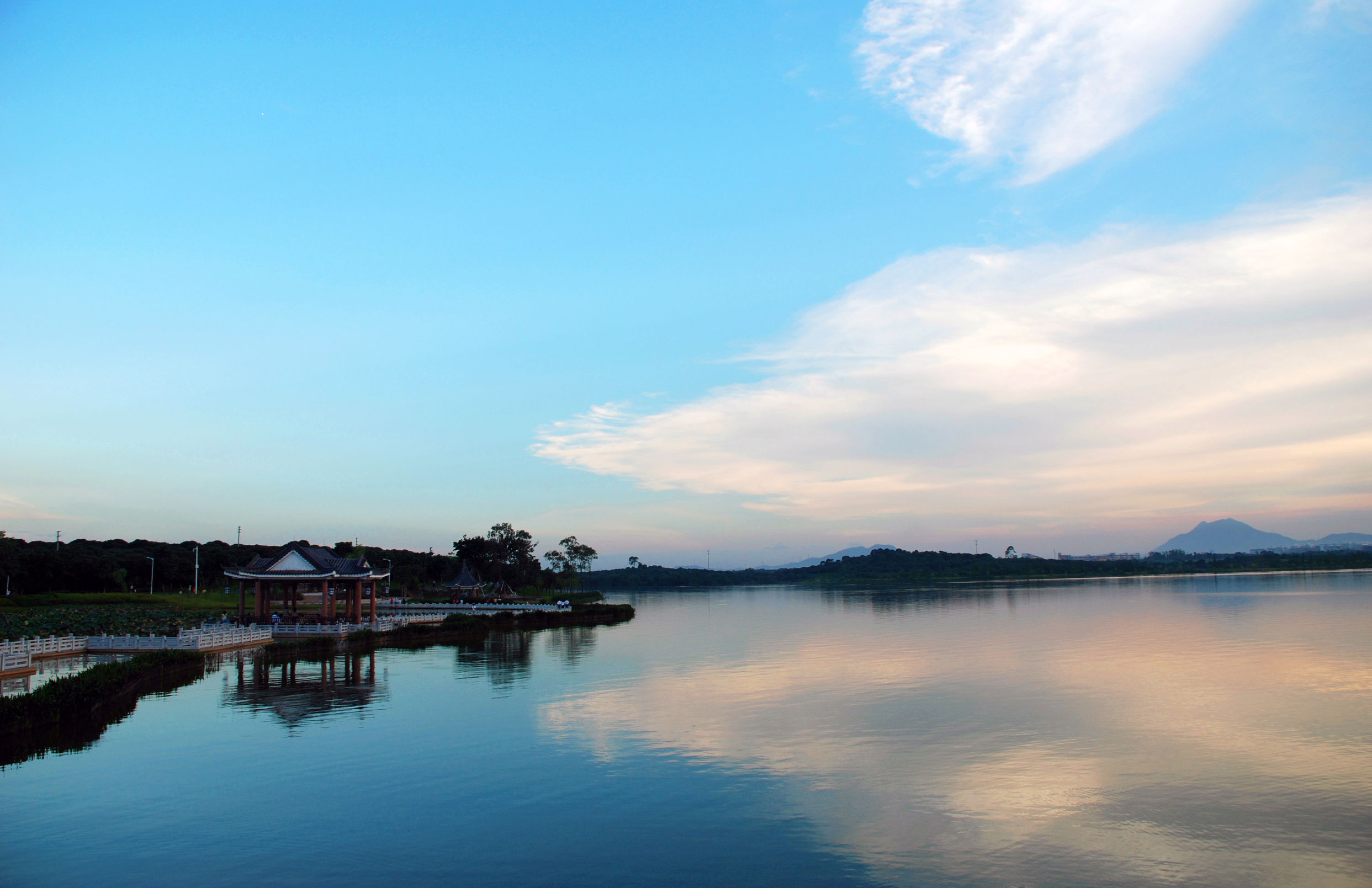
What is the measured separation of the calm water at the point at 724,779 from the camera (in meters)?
14.6

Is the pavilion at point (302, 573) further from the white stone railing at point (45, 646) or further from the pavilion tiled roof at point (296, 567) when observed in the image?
the white stone railing at point (45, 646)

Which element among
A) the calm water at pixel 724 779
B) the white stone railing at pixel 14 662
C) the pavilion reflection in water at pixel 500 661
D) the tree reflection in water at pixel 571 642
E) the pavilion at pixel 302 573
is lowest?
the tree reflection in water at pixel 571 642

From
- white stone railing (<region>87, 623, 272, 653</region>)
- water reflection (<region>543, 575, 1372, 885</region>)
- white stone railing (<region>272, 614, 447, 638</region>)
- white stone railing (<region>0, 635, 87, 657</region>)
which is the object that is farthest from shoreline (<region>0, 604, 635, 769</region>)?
water reflection (<region>543, 575, 1372, 885</region>)

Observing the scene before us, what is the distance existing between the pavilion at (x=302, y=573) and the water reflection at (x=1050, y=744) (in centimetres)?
2219

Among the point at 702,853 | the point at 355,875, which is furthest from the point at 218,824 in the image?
the point at 702,853

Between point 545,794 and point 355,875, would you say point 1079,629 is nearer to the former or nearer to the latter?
point 545,794

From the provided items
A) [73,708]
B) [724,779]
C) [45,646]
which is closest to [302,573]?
[45,646]

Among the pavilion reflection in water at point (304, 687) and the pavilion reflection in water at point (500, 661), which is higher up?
the pavilion reflection in water at point (304, 687)

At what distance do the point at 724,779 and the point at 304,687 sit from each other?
69.1 feet

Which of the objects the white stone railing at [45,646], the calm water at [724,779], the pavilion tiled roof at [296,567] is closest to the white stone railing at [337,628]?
the pavilion tiled roof at [296,567]

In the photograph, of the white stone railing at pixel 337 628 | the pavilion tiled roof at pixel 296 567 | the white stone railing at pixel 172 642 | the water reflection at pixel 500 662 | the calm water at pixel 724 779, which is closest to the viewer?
the calm water at pixel 724 779

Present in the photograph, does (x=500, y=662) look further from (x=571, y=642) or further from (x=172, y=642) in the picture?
(x=172, y=642)

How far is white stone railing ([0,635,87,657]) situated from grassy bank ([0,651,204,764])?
5141mm

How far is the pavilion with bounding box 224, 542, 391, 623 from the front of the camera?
5012cm
